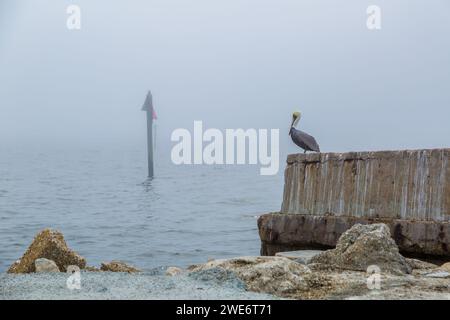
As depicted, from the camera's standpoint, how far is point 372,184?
11.2 metres

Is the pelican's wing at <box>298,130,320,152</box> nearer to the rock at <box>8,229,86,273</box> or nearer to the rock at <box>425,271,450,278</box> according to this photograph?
the rock at <box>8,229,86,273</box>

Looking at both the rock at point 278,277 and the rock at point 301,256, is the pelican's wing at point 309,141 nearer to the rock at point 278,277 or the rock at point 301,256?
the rock at point 301,256

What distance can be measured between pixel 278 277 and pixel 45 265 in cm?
364

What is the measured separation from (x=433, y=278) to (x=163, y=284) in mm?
3120

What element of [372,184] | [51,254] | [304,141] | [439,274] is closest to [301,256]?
[372,184]

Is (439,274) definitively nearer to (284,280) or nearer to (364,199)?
(284,280)

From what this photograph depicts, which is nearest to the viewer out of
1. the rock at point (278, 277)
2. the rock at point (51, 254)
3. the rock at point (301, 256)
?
the rock at point (278, 277)

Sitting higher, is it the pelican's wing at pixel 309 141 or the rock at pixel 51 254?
the pelican's wing at pixel 309 141

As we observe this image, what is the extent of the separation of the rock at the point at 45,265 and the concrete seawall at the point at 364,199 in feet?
13.6

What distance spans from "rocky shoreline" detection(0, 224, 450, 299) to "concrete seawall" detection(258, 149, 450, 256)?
→ 1149 millimetres

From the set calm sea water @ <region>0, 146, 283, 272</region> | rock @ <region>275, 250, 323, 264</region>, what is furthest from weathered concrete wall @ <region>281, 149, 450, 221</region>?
calm sea water @ <region>0, 146, 283, 272</region>

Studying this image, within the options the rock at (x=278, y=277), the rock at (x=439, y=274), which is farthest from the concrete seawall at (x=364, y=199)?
the rock at (x=278, y=277)

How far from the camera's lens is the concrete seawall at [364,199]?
34.1 feet

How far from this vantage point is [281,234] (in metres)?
12.4
